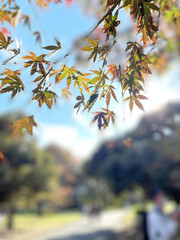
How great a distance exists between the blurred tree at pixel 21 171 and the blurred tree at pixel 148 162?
4.21 metres

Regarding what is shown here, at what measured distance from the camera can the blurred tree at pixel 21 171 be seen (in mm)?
15195

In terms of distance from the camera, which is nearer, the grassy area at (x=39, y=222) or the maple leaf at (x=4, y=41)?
the maple leaf at (x=4, y=41)

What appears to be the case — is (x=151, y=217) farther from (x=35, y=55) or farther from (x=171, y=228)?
(x=35, y=55)

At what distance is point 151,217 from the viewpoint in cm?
409

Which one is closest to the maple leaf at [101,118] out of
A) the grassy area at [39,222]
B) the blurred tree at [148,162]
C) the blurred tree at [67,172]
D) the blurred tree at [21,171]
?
the blurred tree at [148,162]

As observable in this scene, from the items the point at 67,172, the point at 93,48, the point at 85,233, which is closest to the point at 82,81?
the point at 93,48

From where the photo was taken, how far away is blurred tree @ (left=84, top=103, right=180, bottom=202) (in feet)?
44.2

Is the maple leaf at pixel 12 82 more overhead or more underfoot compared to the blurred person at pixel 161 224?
more overhead

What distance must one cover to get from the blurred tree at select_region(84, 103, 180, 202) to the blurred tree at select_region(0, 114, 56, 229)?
4.21 meters

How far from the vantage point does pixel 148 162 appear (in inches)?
605

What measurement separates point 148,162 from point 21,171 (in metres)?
7.75

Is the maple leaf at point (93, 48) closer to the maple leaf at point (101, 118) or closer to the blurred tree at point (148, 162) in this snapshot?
the maple leaf at point (101, 118)

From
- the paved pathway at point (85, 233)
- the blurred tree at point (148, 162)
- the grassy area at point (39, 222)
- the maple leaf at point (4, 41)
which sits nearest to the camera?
the maple leaf at point (4, 41)

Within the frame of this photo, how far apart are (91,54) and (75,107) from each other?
0.31m
